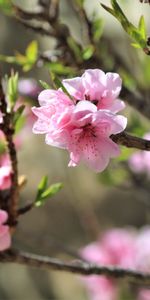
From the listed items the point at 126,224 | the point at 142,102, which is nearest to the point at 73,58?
the point at 142,102

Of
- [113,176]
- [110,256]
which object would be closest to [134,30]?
[113,176]

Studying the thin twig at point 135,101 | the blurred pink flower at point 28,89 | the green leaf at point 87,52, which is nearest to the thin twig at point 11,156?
the green leaf at point 87,52

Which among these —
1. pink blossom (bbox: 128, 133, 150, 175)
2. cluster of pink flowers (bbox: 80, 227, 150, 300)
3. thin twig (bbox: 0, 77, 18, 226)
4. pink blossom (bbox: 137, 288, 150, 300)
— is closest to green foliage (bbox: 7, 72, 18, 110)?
thin twig (bbox: 0, 77, 18, 226)

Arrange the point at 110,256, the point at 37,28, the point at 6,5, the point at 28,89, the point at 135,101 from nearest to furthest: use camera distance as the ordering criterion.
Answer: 1. the point at 6,5
2. the point at 37,28
3. the point at 135,101
4. the point at 28,89
5. the point at 110,256

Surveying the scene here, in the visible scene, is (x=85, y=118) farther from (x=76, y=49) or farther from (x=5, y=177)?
(x=76, y=49)

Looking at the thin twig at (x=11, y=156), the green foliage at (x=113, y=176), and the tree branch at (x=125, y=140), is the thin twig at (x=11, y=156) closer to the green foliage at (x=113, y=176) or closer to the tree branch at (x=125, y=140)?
the tree branch at (x=125, y=140)

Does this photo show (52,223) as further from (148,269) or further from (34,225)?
(148,269)

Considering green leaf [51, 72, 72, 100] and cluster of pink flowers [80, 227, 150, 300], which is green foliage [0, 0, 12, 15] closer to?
green leaf [51, 72, 72, 100]

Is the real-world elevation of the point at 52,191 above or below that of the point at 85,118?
below
